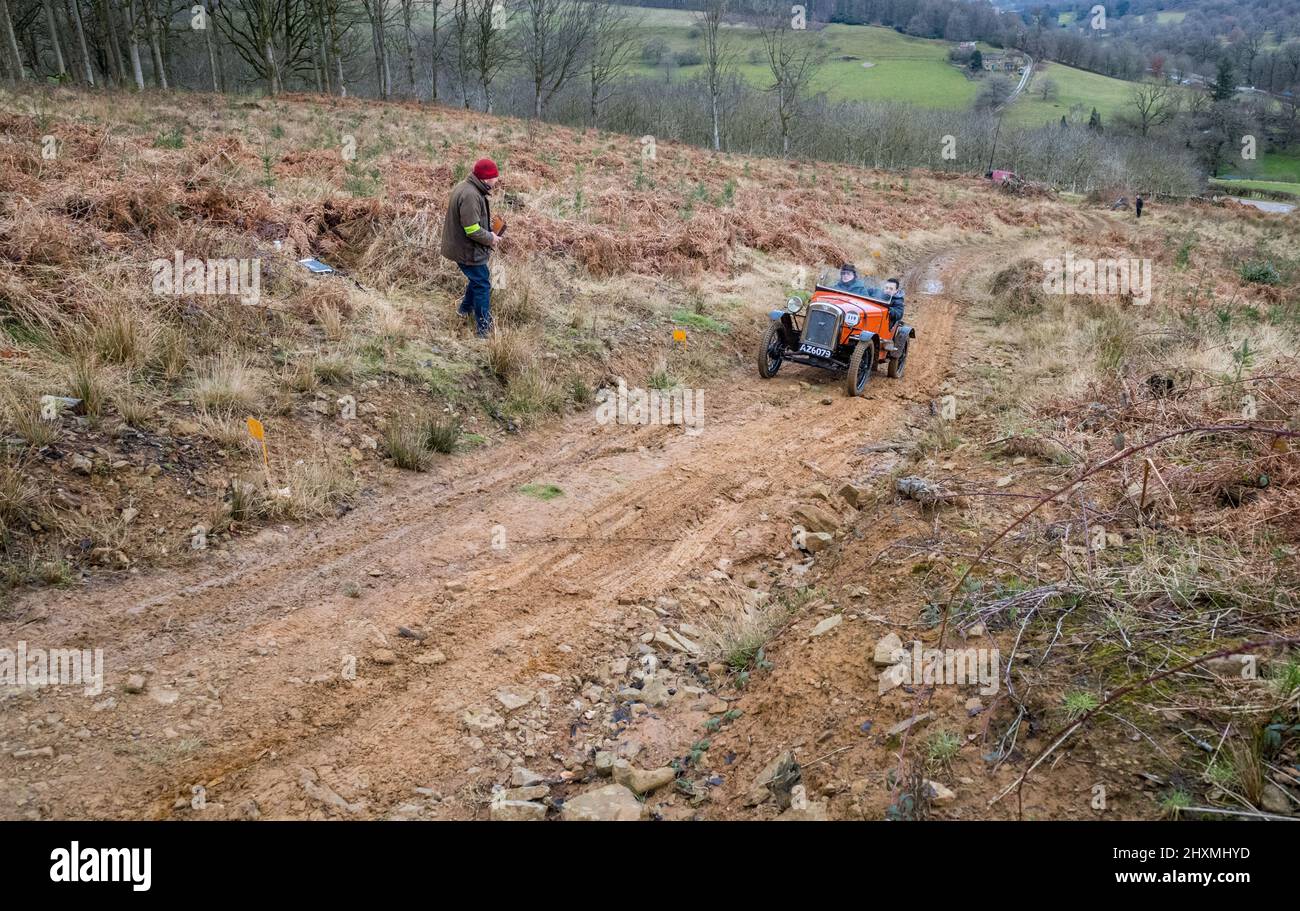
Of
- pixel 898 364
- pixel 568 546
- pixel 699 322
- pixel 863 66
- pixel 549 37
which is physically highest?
pixel 863 66

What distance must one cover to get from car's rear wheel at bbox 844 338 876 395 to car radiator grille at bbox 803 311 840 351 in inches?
15.0

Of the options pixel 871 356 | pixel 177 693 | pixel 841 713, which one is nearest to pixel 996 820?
pixel 841 713

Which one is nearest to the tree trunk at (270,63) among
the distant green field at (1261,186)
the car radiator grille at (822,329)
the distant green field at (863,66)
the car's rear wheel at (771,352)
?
the car's rear wheel at (771,352)

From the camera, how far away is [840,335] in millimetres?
10570

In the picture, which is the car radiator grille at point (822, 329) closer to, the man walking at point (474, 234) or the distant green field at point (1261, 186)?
the man walking at point (474, 234)

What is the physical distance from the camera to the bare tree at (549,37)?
39.9m

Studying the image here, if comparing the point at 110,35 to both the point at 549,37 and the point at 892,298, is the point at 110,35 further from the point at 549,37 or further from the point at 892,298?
the point at 892,298

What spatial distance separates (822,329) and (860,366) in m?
0.74

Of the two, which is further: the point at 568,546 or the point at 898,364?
the point at 898,364

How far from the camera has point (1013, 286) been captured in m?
16.5

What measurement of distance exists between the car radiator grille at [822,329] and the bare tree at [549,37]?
32955 millimetres

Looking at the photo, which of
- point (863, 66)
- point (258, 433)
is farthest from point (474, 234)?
point (863, 66)

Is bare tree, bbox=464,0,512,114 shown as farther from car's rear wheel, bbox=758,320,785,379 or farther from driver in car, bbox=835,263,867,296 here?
car's rear wheel, bbox=758,320,785,379
